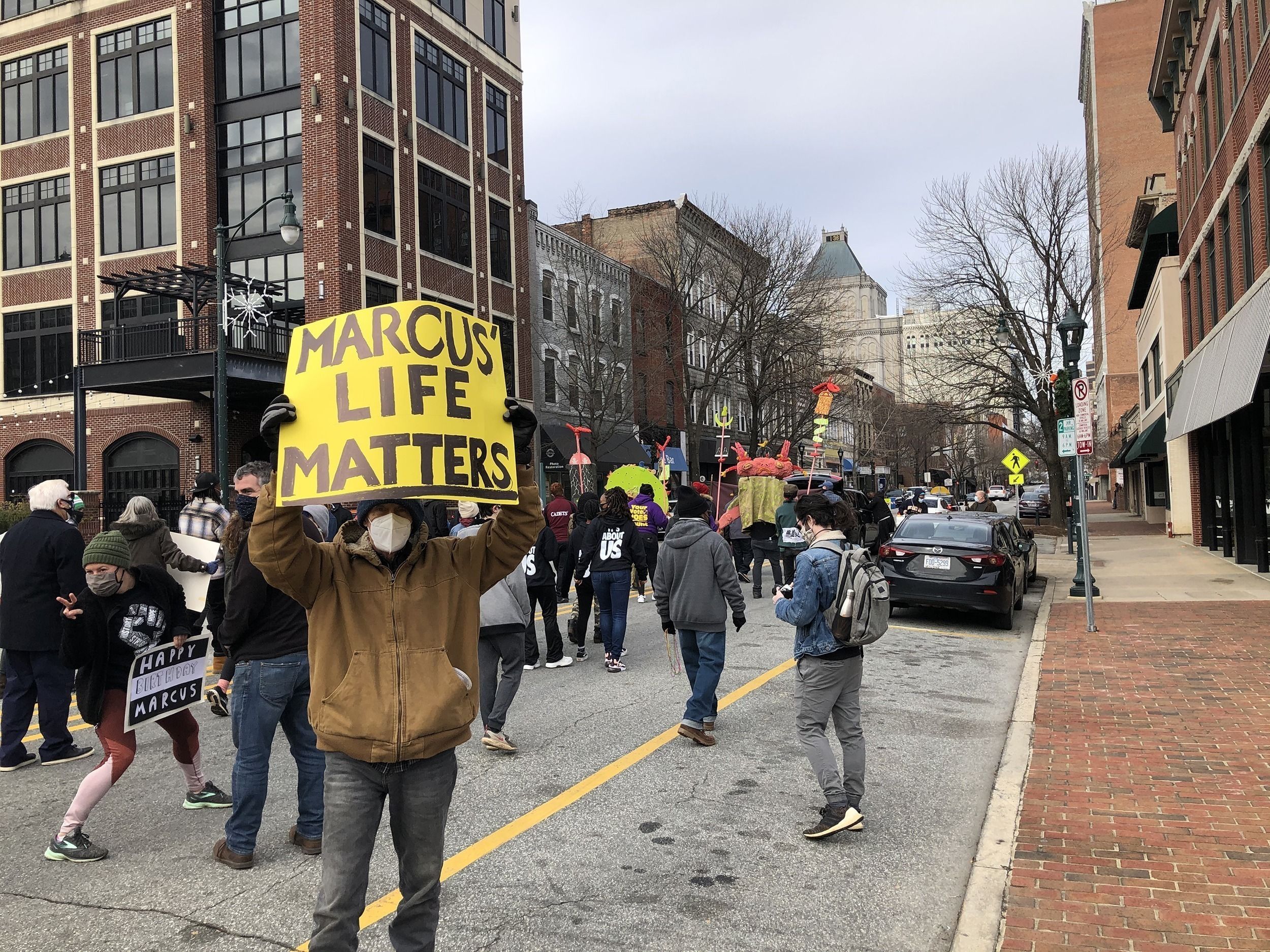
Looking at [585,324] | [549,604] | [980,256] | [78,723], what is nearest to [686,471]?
[585,324]

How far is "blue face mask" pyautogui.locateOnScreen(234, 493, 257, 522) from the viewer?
466cm

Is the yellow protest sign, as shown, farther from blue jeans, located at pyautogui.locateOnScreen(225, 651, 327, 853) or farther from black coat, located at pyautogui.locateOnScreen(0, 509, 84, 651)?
black coat, located at pyautogui.locateOnScreen(0, 509, 84, 651)

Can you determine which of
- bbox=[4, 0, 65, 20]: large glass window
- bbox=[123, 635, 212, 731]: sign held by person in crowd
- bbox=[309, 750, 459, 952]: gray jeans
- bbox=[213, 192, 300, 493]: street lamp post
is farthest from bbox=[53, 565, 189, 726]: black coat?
bbox=[4, 0, 65, 20]: large glass window

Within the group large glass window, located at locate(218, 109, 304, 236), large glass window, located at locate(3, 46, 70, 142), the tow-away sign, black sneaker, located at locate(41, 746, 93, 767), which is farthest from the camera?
large glass window, located at locate(3, 46, 70, 142)

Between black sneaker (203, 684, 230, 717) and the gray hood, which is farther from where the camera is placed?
black sneaker (203, 684, 230, 717)

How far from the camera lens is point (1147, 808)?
5.11 m

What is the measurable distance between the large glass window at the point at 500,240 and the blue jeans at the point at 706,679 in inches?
1082

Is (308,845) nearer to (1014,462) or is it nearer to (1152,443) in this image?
(1014,462)

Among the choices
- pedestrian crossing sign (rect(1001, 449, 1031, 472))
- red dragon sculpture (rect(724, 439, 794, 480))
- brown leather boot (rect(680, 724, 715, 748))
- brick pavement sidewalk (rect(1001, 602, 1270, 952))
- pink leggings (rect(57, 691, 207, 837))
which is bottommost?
brick pavement sidewalk (rect(1001, 602, 1270, 952))

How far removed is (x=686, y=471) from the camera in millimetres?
33844

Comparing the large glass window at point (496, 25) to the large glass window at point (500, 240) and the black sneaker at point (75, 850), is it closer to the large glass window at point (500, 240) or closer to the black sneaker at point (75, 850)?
the large glass window at point (500, 240)

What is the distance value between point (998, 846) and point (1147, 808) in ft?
3.67

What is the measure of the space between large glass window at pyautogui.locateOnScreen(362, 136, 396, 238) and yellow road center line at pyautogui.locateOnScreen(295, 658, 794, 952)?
23186mm

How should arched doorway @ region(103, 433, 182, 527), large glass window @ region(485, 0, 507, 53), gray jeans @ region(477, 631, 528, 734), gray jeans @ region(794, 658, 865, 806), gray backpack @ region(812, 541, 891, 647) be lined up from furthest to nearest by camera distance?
large glass window @ region(485, 0, 507, 53) < arched doorway @ region(103, 433, 182, 527) < gray jeans @ region(477, 631, 528, 734) < gray jeans @ region(794, 658, 865, 806) < gray backpack @ region(812, 541, 891, 647)
